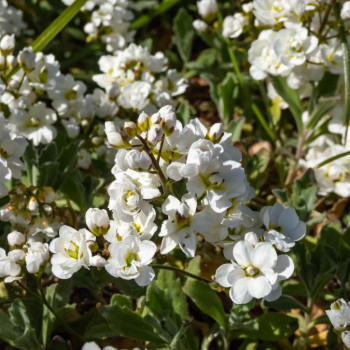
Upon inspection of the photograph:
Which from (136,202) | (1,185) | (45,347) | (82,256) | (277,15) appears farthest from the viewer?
(277,15)

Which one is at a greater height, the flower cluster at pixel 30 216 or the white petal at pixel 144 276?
the white petal at pixel 144 276

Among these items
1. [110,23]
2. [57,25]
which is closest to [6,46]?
[57,25]

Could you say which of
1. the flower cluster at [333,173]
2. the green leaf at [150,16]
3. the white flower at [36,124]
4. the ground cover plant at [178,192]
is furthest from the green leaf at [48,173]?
the green leaf at [150,16]

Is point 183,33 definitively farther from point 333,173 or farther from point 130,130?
point 130,130

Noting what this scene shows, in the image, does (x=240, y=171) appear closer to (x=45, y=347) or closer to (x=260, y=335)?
(x=260, y=335)

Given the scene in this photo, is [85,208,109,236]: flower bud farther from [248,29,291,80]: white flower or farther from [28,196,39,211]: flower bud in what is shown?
[248,29,291,80]: white flower

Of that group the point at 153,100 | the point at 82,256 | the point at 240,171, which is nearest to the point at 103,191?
the point at 153,100

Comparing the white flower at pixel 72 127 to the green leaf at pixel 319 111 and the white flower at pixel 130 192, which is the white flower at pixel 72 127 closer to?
the white flower at pixel 130 192
